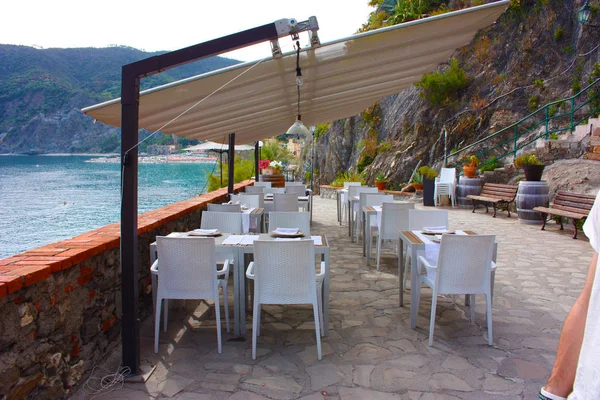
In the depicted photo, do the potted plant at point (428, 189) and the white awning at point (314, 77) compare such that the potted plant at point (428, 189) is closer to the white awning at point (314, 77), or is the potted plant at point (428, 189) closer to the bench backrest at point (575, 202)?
the bench backrest at point (575, 202)

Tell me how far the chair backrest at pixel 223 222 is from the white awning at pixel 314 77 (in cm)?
108

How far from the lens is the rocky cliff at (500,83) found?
14.0 metres

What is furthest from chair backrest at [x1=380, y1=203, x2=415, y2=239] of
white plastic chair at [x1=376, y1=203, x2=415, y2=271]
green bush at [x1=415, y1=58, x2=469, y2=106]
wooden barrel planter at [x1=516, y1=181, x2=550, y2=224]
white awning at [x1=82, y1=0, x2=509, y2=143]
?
green bush at [x1=415, y1=58, x2=469, y2=106]

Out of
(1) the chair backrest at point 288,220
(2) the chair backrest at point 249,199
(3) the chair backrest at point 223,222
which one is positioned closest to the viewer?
(1) the chair backrest at point 288,220

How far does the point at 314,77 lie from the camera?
16.3ft

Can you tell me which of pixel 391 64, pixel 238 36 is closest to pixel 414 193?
pixel 391 64

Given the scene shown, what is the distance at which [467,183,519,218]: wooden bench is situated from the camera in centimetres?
969

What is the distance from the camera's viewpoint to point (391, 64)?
507 centimetres

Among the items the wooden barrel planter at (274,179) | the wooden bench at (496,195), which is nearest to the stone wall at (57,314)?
the wooden barrel planter at (274,179)

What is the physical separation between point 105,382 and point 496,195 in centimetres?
962

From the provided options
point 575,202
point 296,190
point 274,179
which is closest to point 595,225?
point 575,202

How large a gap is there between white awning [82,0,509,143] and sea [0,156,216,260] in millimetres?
3544

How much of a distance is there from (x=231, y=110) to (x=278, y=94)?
62cm

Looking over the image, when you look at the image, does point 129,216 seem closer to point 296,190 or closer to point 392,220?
point 392,220
